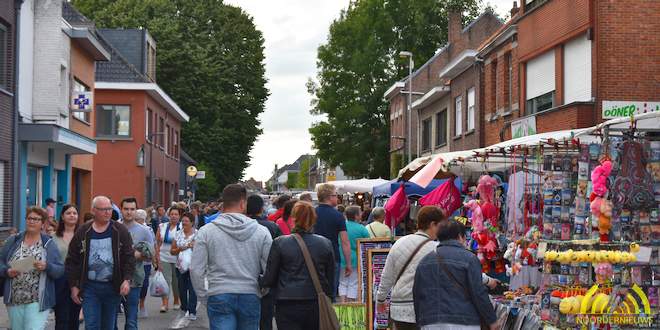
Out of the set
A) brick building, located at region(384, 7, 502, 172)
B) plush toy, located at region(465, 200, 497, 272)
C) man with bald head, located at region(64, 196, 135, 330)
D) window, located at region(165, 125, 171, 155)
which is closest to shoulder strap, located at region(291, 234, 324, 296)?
man with bald head, located at region(64, 196, 135, 330)

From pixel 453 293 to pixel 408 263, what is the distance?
0.95 meters

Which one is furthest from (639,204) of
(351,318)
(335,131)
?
(335,131)

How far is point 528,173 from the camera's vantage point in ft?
34.7

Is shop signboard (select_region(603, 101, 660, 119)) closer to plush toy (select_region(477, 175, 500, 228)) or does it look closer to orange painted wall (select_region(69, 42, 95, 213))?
plush toy (select_region(477, 175, 500, 228))

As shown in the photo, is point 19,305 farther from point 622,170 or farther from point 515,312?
point 622,170

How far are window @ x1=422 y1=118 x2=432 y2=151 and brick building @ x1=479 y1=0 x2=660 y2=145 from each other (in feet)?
57.8

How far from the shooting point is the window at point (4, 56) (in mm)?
21103

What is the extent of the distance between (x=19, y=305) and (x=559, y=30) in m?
15.7

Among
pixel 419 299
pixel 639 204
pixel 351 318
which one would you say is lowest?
pixel 351 318

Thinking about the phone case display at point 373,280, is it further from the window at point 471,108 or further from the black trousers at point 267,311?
the window at point 471,108

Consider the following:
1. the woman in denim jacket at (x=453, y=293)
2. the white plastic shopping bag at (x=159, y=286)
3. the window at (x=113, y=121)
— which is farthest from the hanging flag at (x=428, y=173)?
the window at (x=113, y=121)

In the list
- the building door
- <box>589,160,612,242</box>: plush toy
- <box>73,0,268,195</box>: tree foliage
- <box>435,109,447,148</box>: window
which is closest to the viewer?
<box>589,160,612,242</box>: plush toy

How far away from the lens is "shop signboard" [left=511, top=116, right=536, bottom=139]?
76.2ft

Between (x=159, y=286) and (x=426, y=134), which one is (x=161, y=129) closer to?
(x=426, y=134)
